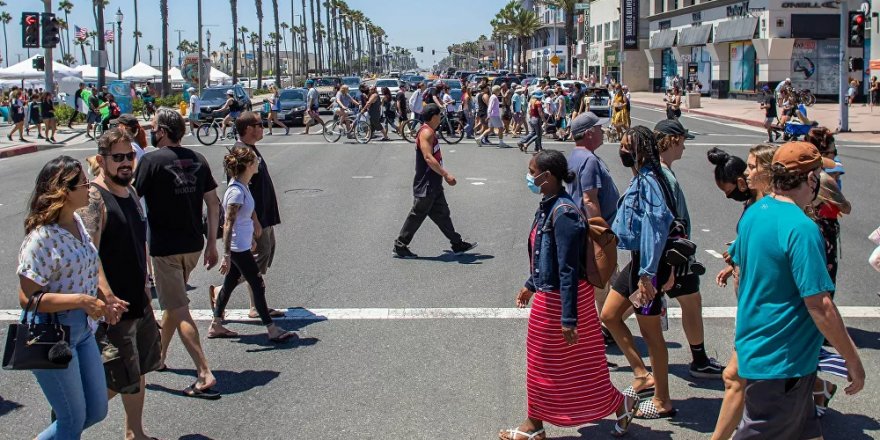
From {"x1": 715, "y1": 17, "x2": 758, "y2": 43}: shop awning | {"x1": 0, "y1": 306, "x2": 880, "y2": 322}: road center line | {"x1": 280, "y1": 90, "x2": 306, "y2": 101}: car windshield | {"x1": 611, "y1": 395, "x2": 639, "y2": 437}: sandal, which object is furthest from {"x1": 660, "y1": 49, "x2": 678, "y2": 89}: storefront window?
{"x1": 611, "y1": 395, "x2": 639, "y2": 437}: sandal

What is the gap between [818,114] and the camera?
3928 cm

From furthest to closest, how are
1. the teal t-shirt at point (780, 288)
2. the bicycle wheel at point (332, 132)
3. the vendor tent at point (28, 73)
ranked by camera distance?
the vendor tent at point (28, 73) < the bicycle wheel at point (332, 132) < the teal t-shirt at point (780, 288)

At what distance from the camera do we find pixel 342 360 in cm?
661

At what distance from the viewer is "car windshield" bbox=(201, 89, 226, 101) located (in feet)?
113

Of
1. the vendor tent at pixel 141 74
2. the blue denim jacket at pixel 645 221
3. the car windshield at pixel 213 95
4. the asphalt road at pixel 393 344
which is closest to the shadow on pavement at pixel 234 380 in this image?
the asphalt road at pixel 393 344

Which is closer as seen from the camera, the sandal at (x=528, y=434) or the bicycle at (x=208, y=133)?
the sandal at (x=528, y=434)

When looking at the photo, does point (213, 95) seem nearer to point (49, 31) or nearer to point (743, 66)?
point (49, 31)

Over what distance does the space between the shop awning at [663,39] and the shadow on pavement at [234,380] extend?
207 feet

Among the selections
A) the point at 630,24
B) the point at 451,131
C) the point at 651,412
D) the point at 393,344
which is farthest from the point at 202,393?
the point at 630,24

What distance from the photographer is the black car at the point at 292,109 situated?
34.0 metres

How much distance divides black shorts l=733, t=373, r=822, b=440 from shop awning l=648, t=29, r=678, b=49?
6453cm

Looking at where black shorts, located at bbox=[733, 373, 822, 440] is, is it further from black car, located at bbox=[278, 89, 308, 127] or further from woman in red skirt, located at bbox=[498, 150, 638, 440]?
black car, located at bbox=[278, 89, 308, 127]

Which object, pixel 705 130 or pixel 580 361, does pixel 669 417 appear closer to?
pixel 580 361

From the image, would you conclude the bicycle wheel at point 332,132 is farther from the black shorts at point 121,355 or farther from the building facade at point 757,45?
the building facade at point 757,45
